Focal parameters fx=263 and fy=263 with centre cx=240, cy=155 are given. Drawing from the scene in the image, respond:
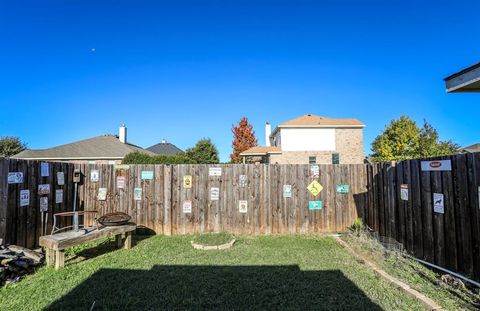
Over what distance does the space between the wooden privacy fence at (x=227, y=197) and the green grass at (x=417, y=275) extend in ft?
5.38

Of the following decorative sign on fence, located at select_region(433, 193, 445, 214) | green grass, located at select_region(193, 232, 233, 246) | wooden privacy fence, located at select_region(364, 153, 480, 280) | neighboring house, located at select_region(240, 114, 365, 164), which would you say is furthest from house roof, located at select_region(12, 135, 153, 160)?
decorative sign on fence, located at select_region(433, 193, 445, 214)

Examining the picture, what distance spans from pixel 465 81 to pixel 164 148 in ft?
129

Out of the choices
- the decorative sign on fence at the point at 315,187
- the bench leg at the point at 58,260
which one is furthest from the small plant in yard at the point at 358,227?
the bench leg at the point at 58,260

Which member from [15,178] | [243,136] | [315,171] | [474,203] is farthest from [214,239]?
[243,136]

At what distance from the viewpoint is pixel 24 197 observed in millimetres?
5742

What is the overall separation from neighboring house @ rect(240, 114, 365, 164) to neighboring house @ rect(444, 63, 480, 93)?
22.5 m

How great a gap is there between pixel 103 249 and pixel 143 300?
3.26 meters

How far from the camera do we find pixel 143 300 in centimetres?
358

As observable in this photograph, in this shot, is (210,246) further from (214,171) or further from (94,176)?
(94,176)

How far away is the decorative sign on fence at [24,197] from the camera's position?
5.67 m

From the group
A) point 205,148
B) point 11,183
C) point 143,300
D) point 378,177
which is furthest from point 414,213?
point 205,148

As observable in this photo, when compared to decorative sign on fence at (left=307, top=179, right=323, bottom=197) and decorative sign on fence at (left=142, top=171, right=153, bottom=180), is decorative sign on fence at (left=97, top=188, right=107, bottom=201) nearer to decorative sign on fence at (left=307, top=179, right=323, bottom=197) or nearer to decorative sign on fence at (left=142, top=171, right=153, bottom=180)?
decorative sign on fence at (left=142, top=171, right=153, bottom=180)

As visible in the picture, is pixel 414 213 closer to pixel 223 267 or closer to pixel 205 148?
pixel 223 267

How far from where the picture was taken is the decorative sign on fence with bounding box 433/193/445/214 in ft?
14.6
